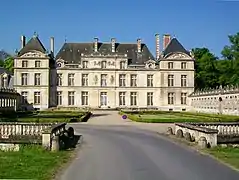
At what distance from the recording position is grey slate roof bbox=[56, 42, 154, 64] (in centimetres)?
6631

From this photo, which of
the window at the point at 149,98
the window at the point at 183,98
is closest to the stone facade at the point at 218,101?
the window at the point at 183,98

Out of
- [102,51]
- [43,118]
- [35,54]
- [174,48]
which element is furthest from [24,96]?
[43,118]

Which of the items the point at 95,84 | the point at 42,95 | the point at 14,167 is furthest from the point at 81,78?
the point at 14,167

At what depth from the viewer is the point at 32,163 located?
10633mm

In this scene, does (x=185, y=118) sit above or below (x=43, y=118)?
below

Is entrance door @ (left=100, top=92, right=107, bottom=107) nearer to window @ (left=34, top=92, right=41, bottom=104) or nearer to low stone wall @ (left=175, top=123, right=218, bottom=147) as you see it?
window @ (left=34, top=92, right=41, bottom=104)

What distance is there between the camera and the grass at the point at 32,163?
8.94 m

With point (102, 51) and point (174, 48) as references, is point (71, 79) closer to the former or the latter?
point (102, 51)

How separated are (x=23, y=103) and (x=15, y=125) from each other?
47739 millimetres

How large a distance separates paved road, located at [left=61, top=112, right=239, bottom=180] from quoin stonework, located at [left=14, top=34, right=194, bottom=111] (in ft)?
166

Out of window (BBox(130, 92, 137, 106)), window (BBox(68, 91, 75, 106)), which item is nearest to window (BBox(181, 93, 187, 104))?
window (BBox(130, 92, 137, 106))

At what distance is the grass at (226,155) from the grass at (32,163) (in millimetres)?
4639

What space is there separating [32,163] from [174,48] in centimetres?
5652

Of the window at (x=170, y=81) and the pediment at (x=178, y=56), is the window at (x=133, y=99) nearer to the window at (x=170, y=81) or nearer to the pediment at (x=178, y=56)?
the window at (x=170, y=81)
